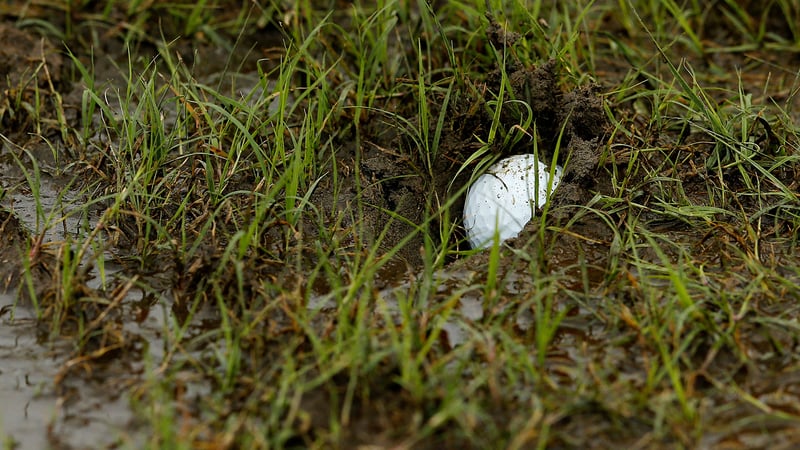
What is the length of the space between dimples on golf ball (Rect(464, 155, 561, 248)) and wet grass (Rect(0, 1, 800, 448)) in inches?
3.1

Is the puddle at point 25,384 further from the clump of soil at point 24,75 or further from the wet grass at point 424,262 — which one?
the clump of soil at point 24,75

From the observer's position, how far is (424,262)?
109 inches

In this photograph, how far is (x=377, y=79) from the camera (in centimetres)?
382

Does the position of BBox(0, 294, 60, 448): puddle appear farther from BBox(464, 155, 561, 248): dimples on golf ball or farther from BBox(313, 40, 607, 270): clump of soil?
BBox(464, 155, 561, 248): dimples on golf ball

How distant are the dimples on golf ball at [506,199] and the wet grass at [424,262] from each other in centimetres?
8

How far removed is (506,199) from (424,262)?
1.55 feet

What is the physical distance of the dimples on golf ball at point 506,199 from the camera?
3.09m

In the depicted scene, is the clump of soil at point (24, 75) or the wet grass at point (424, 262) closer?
the wet grass at point (424, 262)

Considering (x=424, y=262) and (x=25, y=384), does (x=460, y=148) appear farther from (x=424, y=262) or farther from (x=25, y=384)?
(x=25, y=384)

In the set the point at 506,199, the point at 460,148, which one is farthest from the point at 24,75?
the point at 506,199

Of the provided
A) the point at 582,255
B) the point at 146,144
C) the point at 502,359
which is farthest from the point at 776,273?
the point at 146,144

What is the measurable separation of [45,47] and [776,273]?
296cm

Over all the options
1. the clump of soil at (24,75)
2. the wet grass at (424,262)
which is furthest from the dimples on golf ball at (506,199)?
the clump of soil at (24,75)

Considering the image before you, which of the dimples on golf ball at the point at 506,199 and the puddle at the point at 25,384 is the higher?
the dimples on golf ball at the point at 506,199
